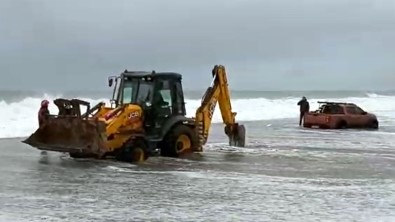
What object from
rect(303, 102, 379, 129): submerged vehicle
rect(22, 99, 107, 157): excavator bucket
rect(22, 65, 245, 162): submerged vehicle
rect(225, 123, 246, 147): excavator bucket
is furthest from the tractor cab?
rect(303, 102, 379, 129): submerged vehicle

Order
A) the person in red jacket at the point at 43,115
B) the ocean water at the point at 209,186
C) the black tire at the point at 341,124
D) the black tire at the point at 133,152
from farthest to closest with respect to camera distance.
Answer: the black tire at the point at 341,124, the person in red jacket at the point at 43,115, the black tire at the point at 133,152, the ocean water at the point at 209,186

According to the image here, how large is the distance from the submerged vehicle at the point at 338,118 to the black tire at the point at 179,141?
60.5ft

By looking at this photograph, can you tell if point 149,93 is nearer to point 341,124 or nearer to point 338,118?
point 338,118

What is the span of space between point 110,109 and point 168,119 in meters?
1.74

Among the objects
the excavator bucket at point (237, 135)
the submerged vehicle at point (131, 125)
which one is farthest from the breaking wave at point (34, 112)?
the submerged vehicle at point (131, 125)

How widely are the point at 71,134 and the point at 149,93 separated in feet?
8.55

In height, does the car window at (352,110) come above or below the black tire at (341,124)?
above

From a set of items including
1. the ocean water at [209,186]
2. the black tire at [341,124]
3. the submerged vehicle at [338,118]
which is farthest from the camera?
the black tire at [341,124]

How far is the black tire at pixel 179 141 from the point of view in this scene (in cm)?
2028

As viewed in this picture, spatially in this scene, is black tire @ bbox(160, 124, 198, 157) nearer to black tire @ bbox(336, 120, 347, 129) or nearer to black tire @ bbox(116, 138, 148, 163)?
black tire @ bbox(116, 138, 148, 163)

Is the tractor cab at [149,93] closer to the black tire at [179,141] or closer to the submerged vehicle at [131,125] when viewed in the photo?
the submerged vehicle at [131,125]

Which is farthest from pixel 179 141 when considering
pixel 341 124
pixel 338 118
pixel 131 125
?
pixel 341 124

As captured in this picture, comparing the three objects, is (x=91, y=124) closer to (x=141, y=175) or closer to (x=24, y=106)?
(x=141, y=175)

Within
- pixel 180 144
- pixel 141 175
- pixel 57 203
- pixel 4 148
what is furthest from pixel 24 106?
pixel 57 203
